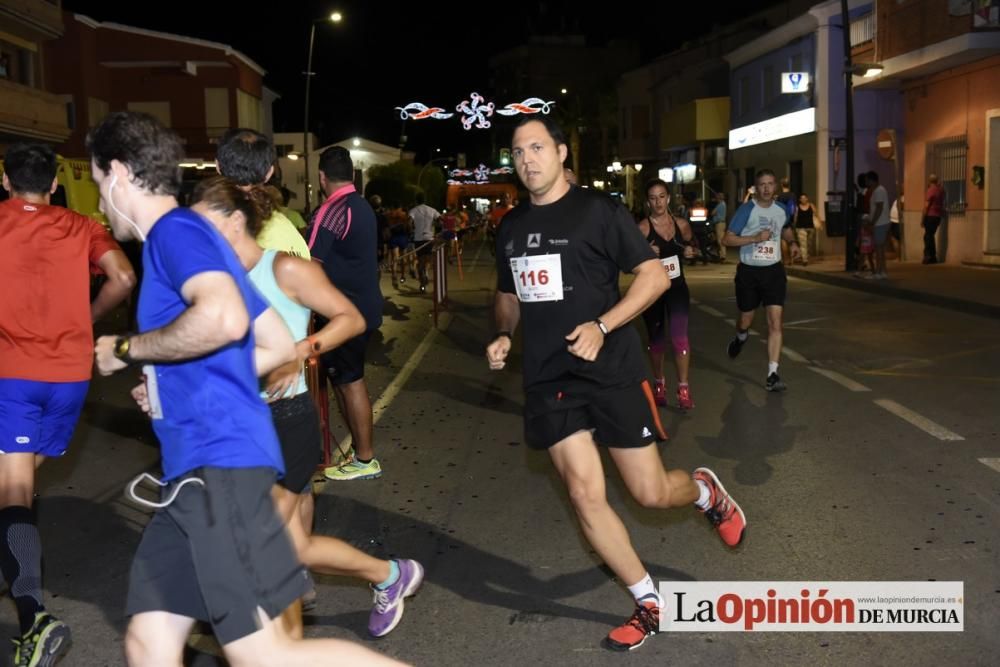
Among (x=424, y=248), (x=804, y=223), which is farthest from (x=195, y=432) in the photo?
(x=804, y=223)

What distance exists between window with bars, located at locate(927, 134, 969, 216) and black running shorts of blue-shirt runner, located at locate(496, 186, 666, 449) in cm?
2252

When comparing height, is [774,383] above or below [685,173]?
below

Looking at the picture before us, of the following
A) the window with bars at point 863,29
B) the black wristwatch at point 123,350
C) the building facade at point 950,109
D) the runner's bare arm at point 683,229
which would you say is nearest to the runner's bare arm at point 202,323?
the black wristwatch at point 123,350

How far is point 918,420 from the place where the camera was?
8523mm

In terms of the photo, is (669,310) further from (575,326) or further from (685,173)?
(685,173)

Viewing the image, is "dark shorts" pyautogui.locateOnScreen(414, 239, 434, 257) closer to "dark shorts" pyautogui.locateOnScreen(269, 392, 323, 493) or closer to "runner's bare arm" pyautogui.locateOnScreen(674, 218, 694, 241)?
"runner's bare arm" pyautogui.locateOnScreen(674, 218, 694, 241)

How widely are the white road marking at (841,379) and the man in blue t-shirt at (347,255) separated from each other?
5008 millimetres

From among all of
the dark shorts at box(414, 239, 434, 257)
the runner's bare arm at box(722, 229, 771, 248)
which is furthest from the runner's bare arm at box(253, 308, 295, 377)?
the dark shorts at box(414, 239, 434, 257)

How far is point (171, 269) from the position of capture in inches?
113

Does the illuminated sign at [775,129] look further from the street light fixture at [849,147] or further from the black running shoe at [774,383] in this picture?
the black running shoe at [774,383]

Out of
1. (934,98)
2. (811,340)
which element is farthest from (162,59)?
(811,340)

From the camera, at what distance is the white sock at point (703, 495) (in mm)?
4793

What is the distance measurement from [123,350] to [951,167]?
25.7 m

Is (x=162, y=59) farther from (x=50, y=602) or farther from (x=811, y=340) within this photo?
(x=50, y=602)
